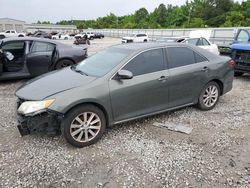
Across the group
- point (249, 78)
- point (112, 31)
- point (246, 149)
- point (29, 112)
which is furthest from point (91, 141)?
point (112, 31)

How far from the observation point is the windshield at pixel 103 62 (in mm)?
3743

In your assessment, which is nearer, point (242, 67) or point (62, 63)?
point (62, 63)

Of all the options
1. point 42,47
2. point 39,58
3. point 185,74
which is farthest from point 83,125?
point 42,47

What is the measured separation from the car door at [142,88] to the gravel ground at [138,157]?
40 cm

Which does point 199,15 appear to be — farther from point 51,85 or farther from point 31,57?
point 51,85

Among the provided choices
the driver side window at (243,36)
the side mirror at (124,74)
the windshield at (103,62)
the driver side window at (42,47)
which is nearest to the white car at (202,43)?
the driver side window at (243,36)

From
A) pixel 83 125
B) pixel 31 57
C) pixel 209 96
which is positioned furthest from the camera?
pixel 31 57

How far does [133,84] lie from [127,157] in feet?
3.82

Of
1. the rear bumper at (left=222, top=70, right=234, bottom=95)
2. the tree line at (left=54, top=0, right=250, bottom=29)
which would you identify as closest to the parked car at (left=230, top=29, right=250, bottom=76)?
the rear bumper at (left=222, top=70, right=234, bottom=95)

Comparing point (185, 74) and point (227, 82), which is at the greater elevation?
point (185, 74)

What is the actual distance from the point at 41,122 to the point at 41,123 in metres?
0.02

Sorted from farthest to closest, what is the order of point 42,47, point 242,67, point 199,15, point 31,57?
point 199,15
point 242,67
point 42,47
point 31,57

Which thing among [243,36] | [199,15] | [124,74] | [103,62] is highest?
[199,15]

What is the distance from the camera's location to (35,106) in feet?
10.4
